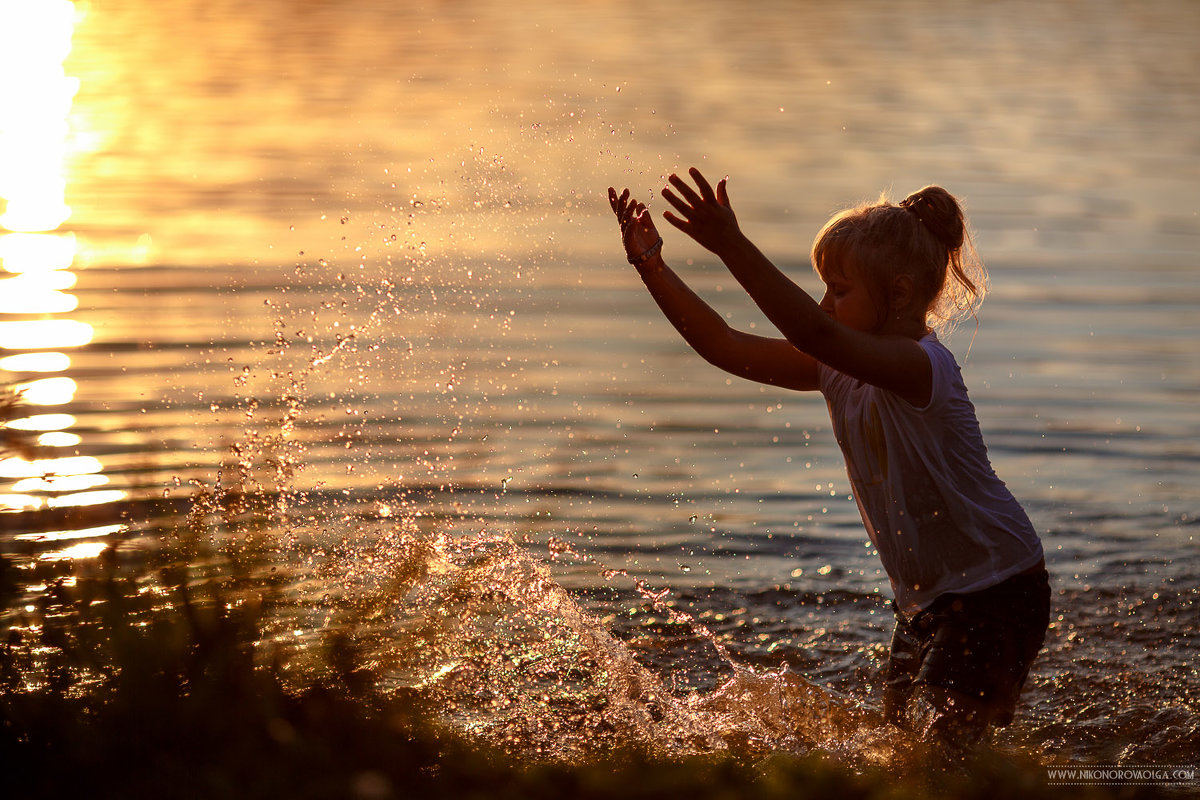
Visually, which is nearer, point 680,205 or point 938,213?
point 680,205

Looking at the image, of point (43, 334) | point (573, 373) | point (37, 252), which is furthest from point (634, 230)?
point (37, 252)

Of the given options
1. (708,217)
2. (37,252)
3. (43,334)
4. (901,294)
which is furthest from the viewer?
(37,252)

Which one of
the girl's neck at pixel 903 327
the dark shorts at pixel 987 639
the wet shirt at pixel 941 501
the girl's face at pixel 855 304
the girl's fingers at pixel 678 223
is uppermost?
the girl's fingers at pixel 678 223

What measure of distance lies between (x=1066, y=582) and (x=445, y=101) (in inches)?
408

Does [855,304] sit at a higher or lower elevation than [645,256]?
lower

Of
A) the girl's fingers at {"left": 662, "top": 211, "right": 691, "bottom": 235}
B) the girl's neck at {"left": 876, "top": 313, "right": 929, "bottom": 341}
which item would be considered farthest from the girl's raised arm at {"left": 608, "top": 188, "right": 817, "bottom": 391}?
the girl's neck at {"left": 876, "top": 313, "right": 929, "bottom": 341}

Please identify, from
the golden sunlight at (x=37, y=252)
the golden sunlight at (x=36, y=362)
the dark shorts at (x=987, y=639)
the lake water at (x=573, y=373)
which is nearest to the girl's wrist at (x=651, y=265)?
the lake water at (x=573, y=373)

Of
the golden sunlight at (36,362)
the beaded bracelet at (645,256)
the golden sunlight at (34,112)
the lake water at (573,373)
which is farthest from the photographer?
the golden sunlight at (34,112)

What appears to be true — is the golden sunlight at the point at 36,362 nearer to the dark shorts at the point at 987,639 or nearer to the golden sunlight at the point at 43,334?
the golden sunlight at the point at 43,334

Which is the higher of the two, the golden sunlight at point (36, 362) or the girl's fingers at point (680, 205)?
the girl's fingers at point (680, 205)

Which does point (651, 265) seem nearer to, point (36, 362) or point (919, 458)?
point (919, 458)

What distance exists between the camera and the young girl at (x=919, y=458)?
376cm

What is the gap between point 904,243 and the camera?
4.04 meters

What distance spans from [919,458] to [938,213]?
2.17ft
